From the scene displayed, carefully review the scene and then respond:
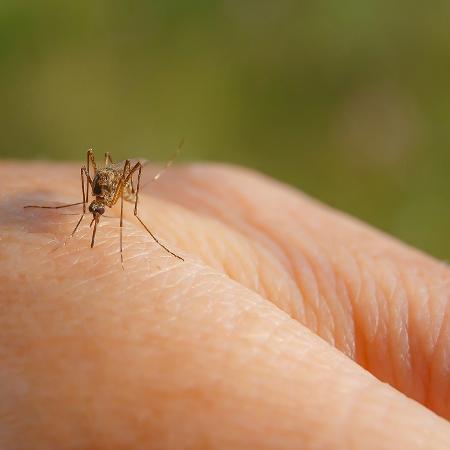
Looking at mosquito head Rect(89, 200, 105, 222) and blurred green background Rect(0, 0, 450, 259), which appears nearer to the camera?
mosquito head Rect(89, 200, 105, 222)

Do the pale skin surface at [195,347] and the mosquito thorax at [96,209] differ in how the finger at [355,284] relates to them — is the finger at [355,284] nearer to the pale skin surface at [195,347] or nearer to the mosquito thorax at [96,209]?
the pale skin surface at [195,347]

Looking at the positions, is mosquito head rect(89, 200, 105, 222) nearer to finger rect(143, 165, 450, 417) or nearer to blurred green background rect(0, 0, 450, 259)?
finger rect(143, 165, 450, 417)

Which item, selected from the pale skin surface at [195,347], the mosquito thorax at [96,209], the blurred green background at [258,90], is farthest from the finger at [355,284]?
the blurred green background at [258,90]

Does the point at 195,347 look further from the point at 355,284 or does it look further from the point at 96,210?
the point at 355,284

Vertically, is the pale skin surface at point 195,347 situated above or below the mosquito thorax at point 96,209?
below

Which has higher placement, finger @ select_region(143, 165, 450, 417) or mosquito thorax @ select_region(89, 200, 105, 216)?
mosquito thorax @ select_region(89, 200, 105, 216)

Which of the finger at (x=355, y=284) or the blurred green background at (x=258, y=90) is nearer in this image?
the finger at (x=355, y=284)

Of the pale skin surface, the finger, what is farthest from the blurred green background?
the pale skin surface

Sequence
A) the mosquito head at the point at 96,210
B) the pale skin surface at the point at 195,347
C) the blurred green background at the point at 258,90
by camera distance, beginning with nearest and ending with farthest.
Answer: the pale skin surface at the point at 195,347, the mosquito head at the point at 96,210, the blurred green background at the point at 258,90
